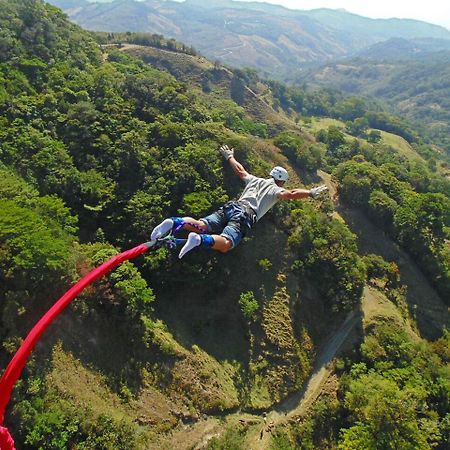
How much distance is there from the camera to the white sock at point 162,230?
11703mm

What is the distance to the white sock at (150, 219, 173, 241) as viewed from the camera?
38.4ft

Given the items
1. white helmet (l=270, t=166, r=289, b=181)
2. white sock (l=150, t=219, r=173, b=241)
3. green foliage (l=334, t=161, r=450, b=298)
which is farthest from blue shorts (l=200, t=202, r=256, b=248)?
green foliage (l=334, t=161, r=450, b=298)

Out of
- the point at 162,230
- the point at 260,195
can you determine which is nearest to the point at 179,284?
the point at 260,195

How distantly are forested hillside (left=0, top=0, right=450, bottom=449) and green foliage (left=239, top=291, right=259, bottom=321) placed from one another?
0.56 feet

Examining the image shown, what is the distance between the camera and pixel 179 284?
118 feet

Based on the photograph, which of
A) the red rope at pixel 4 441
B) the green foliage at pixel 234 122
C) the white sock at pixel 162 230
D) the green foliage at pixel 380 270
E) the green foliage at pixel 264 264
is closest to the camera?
the red rope at pixel 4 441

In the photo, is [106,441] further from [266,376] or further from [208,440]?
[266,376]

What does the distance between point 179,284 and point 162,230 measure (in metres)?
24.7

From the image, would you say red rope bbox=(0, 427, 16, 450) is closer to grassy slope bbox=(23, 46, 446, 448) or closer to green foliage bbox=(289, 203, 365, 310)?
grassy slope bbox=(23, 46, 446, 448)

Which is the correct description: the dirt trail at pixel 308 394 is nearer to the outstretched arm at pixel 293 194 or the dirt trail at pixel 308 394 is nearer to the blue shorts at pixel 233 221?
the blue shorts at pixel 233 221

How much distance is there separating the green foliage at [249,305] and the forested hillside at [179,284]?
17cm

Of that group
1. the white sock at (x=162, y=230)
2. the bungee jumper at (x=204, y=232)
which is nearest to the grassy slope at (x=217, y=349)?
the bungee jumper at (x=204, y=232)

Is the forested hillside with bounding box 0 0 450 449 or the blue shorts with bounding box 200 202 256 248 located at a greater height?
the blue shorts with bounding box 200 202 256 248

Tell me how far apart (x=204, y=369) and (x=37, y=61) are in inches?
1482
